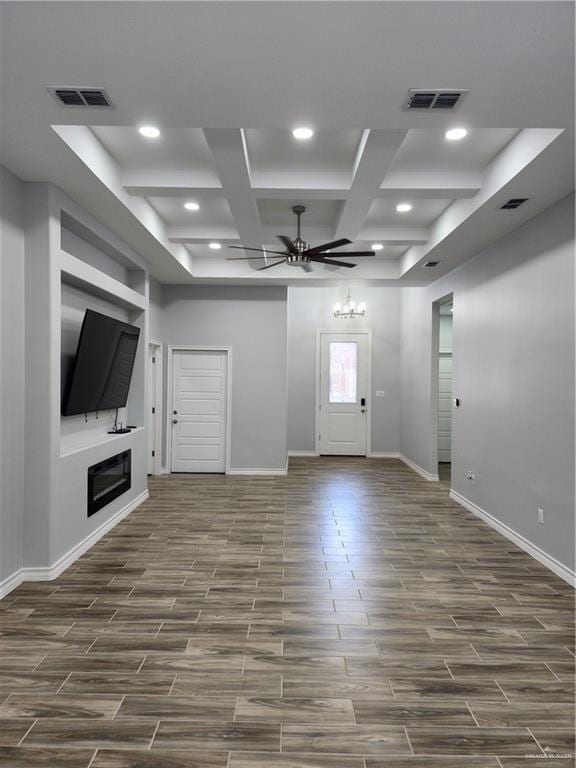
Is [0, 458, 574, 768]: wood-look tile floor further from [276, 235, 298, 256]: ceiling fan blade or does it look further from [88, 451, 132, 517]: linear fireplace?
[276, 235, 298, 256]: ceiling fan blade

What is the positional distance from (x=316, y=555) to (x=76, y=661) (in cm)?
204

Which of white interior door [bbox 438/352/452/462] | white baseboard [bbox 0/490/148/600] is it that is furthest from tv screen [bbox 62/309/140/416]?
white interior door [bbox 438/352/452/462]

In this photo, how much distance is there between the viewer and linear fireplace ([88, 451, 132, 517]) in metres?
4.29

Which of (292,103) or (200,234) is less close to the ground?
(200,234)

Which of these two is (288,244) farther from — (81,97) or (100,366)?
(81,97)

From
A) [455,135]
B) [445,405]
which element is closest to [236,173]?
[455,135]

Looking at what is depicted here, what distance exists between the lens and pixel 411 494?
20.8 feet

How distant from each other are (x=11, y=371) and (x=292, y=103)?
2.50 meters

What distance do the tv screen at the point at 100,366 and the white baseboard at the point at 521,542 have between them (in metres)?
4.05

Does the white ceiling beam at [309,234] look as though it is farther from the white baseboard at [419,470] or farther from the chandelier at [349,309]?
the white baseboard at [419,470]

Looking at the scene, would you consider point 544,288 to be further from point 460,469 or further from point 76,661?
point 76,661

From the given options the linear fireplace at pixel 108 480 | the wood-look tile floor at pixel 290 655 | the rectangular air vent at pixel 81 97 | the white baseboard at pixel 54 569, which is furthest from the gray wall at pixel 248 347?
the rectangular air vent at pixel 81 97

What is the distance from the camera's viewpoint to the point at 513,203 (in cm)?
385

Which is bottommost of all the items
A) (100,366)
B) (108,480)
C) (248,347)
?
(108,480)
